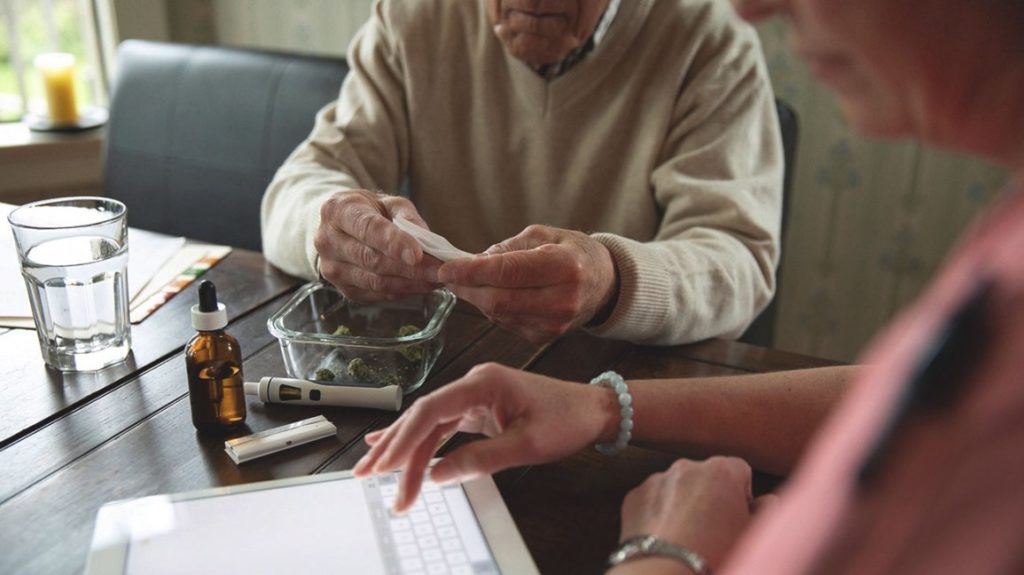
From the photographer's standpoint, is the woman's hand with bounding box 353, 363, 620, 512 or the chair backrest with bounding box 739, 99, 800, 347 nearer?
the woman's hand with bounding box 353, 363, 620, 512

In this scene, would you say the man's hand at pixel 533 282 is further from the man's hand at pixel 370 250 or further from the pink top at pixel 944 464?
the pink top at pixel 944 464

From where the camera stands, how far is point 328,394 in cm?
95

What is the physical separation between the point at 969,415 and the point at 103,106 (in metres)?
2.82

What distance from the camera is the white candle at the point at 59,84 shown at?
7.61ft

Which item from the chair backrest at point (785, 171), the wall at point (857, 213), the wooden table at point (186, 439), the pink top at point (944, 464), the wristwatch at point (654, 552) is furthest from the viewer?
the wall at point (857, 213)

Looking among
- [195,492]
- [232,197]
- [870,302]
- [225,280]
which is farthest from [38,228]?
[870,302]

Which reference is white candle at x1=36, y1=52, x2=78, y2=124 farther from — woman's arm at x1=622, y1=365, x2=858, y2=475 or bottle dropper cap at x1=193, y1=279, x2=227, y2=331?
woman's arm at x1=622, y1=365, x2=858, y2=475

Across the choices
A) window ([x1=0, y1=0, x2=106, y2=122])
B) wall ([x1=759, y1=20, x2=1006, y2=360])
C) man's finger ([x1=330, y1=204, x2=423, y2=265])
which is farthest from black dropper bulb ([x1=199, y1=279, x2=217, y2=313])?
window ([x1=0, y1=0, x2=106, y2=122])

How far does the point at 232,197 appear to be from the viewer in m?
1.99

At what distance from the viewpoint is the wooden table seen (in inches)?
30.2

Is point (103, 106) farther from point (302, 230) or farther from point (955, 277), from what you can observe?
point (955, 277)

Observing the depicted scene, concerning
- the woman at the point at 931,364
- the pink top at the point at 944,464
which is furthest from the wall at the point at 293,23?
the pink top at the point at 944,464

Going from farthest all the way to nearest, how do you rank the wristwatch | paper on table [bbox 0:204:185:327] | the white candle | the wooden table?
the white candle, paper on table [bbox 0:204:185:327], the wooden table, the wristwatch

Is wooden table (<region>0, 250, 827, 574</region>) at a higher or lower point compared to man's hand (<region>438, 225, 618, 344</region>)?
lower
